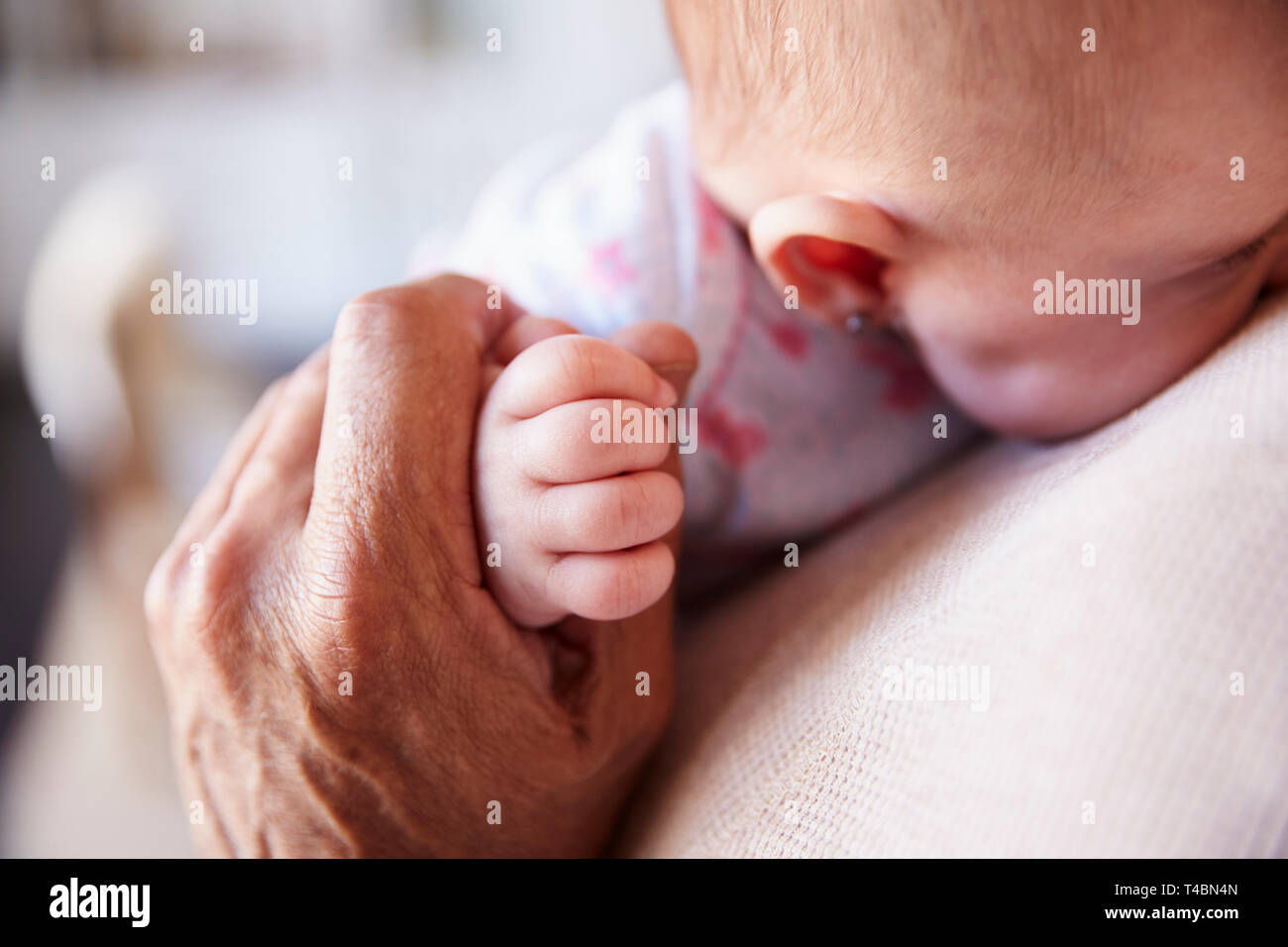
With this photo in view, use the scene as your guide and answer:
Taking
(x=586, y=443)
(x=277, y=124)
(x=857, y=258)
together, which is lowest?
(x=586, y=443)

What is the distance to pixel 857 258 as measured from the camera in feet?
2.34

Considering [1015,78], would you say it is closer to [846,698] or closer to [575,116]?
[846,698]

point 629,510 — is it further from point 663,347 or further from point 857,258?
point 857,258

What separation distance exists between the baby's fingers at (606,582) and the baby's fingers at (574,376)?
9cm

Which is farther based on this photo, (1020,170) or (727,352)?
(727,352)

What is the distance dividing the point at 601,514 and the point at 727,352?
1.03ft

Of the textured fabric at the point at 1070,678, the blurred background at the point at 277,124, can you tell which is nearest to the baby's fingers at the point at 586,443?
the textured fabric at the point at 1070,678

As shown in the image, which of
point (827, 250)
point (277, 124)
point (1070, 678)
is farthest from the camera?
point (277, 124)

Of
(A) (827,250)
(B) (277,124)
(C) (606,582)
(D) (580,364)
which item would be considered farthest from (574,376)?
Answer: (B) (277,124)

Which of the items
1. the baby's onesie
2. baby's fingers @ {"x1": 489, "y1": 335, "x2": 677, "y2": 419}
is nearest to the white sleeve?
the baby's onesie

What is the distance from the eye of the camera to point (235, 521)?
0.63 meters
